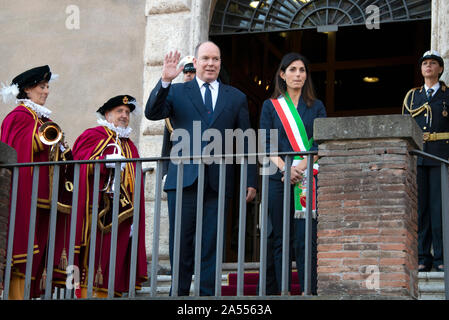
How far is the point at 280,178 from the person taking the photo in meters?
8.16

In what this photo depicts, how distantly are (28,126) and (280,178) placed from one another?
8.01ft

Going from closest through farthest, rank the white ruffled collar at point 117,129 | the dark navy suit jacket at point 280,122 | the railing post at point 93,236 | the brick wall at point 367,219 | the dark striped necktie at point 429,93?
the brick wall at point 367,219 < the railing post at point 93,236 < the dark navy suit jacket at point 280,122 < the white ruffled collar at point 117,129 < the dark striped necktie at point 429,93

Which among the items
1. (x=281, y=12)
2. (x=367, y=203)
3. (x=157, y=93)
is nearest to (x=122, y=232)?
(x=157, y=93)

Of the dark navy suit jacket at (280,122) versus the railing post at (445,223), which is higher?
the dark navy suit jacket at (280,122)

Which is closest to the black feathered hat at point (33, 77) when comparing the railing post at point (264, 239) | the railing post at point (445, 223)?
the railing post at point (264, 239)

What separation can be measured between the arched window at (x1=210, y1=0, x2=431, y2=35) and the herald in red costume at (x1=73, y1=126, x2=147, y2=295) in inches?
112

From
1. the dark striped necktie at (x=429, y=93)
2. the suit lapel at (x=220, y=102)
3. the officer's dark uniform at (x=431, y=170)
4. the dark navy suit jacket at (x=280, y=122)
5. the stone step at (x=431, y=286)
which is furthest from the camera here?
the dark striped necktie at (x=429, y=93)

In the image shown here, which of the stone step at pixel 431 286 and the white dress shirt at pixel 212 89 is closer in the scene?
the white dress shirt at pixel 212 89

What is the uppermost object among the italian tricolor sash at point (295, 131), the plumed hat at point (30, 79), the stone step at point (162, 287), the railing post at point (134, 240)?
the plumed hat at point (30, 79)

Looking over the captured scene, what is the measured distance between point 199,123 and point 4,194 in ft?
5.52

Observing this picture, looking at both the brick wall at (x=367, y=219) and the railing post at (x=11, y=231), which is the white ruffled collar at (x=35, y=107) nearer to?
the railing post at (x=11, y=231)

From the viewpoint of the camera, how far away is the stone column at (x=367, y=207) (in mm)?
7254

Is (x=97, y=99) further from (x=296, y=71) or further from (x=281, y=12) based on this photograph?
(x=296, y=71)

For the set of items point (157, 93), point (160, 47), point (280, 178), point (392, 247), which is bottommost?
point (392, 247)
